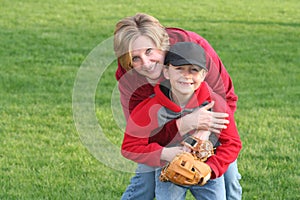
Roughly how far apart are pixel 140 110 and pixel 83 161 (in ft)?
7.59

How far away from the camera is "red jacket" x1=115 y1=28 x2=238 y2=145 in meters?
4.14

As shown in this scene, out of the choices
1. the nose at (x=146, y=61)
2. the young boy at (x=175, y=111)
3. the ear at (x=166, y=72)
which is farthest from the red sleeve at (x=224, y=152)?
the nose at (x=146, y=61)

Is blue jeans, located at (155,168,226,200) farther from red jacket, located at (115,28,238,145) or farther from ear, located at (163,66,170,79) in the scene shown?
ear, located at (163,66,170,79)

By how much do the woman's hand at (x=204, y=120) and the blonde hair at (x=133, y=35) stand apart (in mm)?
Result: 388

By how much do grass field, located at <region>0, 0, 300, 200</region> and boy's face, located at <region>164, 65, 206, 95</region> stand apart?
2.21 ft

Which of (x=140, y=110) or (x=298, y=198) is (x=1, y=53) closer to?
(x=298, y=198)

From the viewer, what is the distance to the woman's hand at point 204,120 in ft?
12.9

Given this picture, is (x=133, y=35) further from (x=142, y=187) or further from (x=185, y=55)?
(x=142, y=187)

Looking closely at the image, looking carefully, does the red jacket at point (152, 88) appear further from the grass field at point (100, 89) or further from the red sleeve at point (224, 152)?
the grass field at point (100, 89)

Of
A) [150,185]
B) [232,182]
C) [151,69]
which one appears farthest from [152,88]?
[232,182]

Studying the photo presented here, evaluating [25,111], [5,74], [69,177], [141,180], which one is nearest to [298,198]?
[141,180]

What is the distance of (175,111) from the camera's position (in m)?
4.03

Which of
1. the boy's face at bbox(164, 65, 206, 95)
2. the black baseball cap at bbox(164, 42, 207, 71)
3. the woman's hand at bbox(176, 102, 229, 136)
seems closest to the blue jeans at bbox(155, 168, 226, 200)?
the woman's hand at bbox(176, 102, 229, 136)

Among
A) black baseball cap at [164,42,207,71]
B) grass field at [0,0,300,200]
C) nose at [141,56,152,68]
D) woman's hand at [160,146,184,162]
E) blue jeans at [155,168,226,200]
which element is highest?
black baseball cap at [164,42,207,71]
